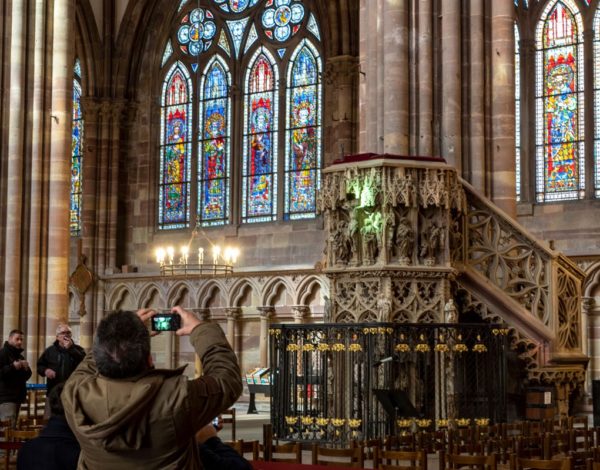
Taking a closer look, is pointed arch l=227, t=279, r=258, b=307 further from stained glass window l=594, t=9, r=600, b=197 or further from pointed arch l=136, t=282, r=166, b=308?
stained glass window l=594, t=9, r=600, b=197

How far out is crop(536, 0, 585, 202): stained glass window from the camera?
2314 cm

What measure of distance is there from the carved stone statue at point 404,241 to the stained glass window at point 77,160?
19.0 metres

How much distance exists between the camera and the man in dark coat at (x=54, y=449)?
4715 mm

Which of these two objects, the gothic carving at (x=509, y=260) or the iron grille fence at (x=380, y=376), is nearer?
the iron grille fence at (x=380, y=376)

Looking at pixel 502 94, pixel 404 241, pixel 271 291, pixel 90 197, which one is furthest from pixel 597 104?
pixel 90 197

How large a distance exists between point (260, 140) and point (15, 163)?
27.7 feet

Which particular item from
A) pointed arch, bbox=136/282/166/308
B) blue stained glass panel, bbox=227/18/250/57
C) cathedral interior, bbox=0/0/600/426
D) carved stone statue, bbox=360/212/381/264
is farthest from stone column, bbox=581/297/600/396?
blue stained glass panel, bbox=227/18/250/57

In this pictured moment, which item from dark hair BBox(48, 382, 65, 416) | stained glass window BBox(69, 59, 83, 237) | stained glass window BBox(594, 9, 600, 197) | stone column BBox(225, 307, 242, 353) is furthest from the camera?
stained glass window BBox(69, 59, 83, 237)

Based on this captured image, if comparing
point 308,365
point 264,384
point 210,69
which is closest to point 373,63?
point 308,365

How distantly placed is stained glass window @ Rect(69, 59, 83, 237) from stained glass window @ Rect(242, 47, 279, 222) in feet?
15.9

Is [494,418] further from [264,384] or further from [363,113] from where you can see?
[264,384]

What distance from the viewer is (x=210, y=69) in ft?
96.6

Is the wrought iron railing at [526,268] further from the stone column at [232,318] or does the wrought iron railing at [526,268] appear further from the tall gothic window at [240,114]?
the tall gothic window at [240,114]

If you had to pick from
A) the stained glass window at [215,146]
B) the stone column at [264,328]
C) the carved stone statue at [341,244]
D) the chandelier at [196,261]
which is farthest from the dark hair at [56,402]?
the stained glass window at [215,146]
